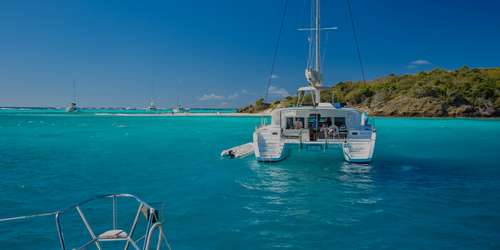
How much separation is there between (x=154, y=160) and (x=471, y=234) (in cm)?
1607

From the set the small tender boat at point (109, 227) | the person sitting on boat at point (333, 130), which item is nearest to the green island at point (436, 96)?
the person sitting on boat at point (333, 130)

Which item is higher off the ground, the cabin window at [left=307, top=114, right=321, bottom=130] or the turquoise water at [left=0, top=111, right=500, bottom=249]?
the cabin window at [left=307, top=114, right=321, bottom=130]

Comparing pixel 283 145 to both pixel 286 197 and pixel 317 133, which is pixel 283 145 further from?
pixel 286 197

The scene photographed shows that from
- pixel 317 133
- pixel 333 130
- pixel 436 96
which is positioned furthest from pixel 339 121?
pixel 436 96

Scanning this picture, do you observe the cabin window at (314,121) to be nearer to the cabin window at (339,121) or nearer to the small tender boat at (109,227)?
the cabin window at (339,121)

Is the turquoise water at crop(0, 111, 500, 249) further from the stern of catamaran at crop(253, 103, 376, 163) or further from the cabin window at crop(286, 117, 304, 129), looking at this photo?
the cabin window at crop(286, 117, 304, 129)

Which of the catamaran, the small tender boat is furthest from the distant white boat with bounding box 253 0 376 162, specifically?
the small tender boat

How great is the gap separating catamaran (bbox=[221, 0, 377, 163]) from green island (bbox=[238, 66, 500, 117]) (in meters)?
53.3

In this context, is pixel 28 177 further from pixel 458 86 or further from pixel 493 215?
pixel 458 86

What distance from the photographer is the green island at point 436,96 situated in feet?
259

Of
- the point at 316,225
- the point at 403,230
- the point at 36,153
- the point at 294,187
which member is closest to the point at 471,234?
the point at 403,230

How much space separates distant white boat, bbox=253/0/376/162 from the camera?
54.4 feet

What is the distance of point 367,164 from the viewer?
17.1 meters

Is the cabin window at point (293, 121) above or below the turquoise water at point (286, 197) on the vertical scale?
above
